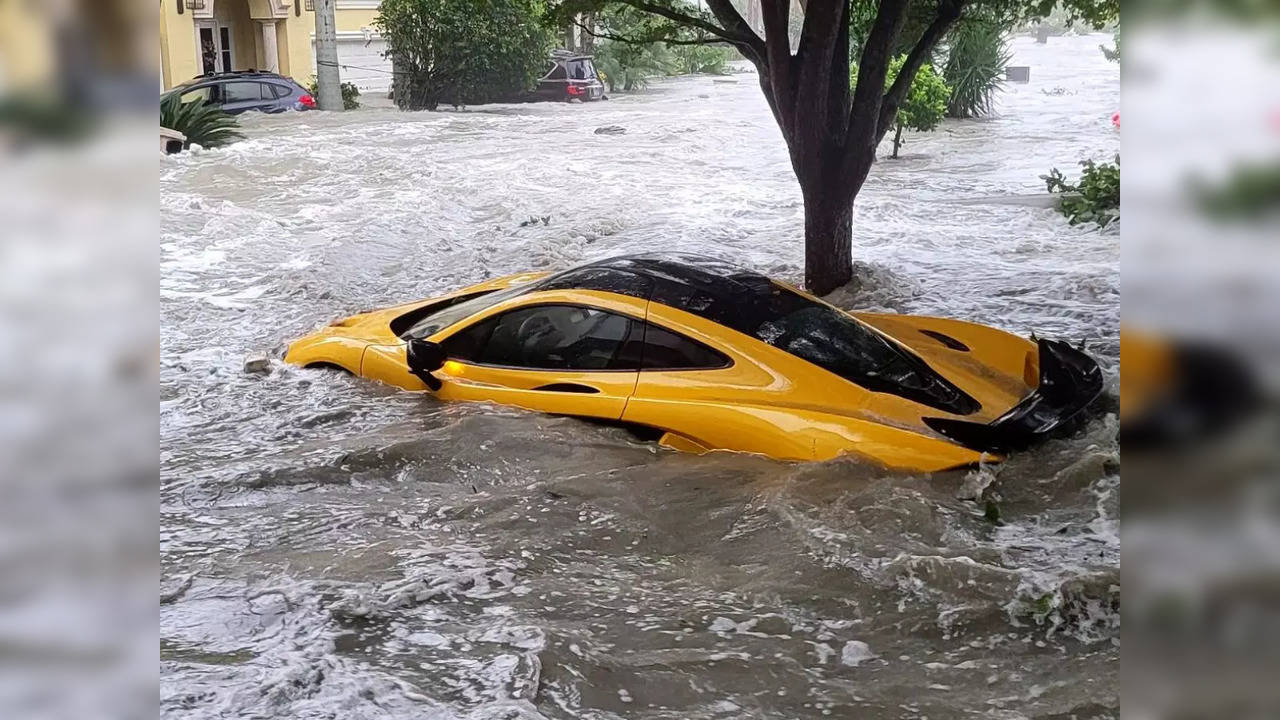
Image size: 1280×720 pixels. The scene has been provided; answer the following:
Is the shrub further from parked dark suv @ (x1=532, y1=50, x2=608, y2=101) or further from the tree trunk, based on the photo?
the tree trunk

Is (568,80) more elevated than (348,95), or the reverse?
(568,80)

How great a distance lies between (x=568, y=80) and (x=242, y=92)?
9.64 m

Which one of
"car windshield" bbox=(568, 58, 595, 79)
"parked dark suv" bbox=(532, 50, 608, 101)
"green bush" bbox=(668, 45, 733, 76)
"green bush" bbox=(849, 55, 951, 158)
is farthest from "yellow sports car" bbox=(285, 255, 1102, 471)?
"green bush" bbox=(668, 45, 733, 76)

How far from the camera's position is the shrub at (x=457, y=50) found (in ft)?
87.6

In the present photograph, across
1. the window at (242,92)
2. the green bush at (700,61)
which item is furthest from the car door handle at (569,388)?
the green bush at (700,61)

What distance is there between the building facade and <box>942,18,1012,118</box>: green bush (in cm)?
1366

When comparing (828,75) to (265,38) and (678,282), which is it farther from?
(265,38)

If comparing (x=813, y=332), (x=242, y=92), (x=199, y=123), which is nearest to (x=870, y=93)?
(x=813, y=332)

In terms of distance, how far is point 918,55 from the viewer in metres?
10.1

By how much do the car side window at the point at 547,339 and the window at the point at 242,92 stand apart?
1778 cm

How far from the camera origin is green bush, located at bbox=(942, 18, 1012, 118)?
80.2 feet
